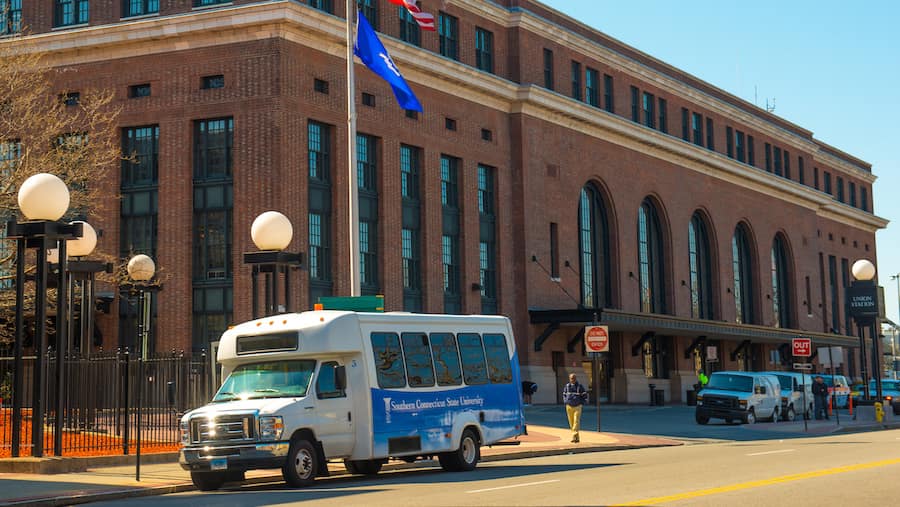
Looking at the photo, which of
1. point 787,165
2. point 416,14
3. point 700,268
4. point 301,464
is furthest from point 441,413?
point 787,165

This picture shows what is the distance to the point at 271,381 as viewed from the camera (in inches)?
788

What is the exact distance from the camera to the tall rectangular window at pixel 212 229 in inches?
1665

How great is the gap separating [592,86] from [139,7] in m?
25.0

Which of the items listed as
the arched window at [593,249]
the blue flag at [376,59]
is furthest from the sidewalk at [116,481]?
the arched window at [593,249]

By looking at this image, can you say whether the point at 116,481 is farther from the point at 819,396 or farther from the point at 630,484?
the point at 819,396

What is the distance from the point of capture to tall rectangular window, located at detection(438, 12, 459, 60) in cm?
5141

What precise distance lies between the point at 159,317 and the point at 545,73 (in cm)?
2359

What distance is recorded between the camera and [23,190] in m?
22.0

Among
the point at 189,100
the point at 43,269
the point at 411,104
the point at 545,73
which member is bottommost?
the point at 43,269

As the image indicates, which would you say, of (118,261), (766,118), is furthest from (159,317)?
(766,118)

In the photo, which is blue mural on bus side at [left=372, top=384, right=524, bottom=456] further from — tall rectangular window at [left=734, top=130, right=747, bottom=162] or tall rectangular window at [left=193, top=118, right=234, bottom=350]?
tall rectangular window at [left=734, top=130, right=747, bottom=162]

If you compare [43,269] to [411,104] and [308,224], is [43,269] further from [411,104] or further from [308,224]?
[308,224]

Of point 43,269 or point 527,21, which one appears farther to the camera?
point 527,21

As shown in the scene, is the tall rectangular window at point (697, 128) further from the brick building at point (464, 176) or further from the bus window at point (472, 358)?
the bus window at point (472, 358)
